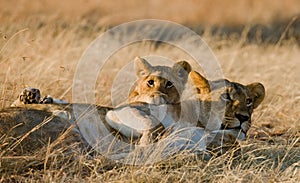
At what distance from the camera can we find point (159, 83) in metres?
5.10

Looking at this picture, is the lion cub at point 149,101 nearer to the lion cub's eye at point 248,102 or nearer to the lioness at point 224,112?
the lioness at point 224,112

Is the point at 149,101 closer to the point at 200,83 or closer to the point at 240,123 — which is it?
the point at 200,83

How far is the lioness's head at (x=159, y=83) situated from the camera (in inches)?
195

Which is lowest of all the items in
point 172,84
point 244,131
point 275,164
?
point 275,164

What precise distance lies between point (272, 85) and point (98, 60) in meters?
1.96

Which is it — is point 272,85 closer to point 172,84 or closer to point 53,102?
point 172,84

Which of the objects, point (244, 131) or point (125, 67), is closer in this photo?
point (244, 131)

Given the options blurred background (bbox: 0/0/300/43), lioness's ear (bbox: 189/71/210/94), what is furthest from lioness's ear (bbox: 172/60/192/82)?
blurred background (bbox: 0/0/300/43)

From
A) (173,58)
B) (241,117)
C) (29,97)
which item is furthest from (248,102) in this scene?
(173,58)

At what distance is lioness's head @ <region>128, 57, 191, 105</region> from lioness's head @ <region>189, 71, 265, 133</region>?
0.78 ft

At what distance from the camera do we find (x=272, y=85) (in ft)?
25.2

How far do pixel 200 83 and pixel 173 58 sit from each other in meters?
4.30

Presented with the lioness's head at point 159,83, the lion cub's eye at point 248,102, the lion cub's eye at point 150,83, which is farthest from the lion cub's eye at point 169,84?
the lion cub's eye at point 248,102

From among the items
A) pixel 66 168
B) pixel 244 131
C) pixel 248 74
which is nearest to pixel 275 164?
pixel 244 131
